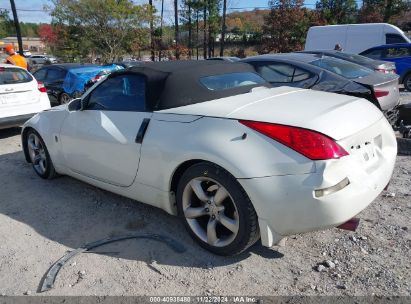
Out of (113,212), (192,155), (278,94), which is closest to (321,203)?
(192,155)

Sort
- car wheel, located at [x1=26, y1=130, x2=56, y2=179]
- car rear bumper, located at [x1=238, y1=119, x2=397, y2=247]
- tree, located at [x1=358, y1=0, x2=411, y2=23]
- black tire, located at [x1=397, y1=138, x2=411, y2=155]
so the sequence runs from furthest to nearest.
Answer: tree, located at [x1=358, y1=0, x2=411, y2=23], black tire, located at [x1=397, y1=138, x2=411, y2=155], car wheel, located at [x1=26, y1=130, x2=56, y2=179], car rear bumper, located at [x1=238, y1=119, x2=397, y2=247]

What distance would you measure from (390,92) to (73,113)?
4926 mm

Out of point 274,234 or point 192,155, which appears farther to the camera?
point 192,155

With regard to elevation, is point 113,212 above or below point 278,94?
below

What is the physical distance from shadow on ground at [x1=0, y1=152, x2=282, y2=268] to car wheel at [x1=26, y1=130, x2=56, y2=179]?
0.12 metres

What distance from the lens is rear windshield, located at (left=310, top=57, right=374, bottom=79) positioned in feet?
21.5

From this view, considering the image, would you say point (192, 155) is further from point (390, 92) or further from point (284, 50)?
point (284, 50)

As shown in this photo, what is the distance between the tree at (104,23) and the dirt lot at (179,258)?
20.9m

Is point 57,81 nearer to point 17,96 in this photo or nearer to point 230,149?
point 17,96

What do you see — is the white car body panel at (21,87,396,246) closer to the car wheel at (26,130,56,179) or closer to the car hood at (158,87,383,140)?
the car hood at (158,87,383,140)

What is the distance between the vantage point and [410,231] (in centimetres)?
331

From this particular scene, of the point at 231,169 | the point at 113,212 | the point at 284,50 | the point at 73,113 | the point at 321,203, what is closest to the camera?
the point at 321,203

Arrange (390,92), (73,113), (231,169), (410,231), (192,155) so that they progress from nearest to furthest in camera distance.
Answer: (231,169) < (192,155) < (410,231) < (73,113) < (390,92)

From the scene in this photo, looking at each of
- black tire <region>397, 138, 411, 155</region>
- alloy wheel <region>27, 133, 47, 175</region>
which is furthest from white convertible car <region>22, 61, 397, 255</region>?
black tire <region>397, 138, 411, 155</region>
